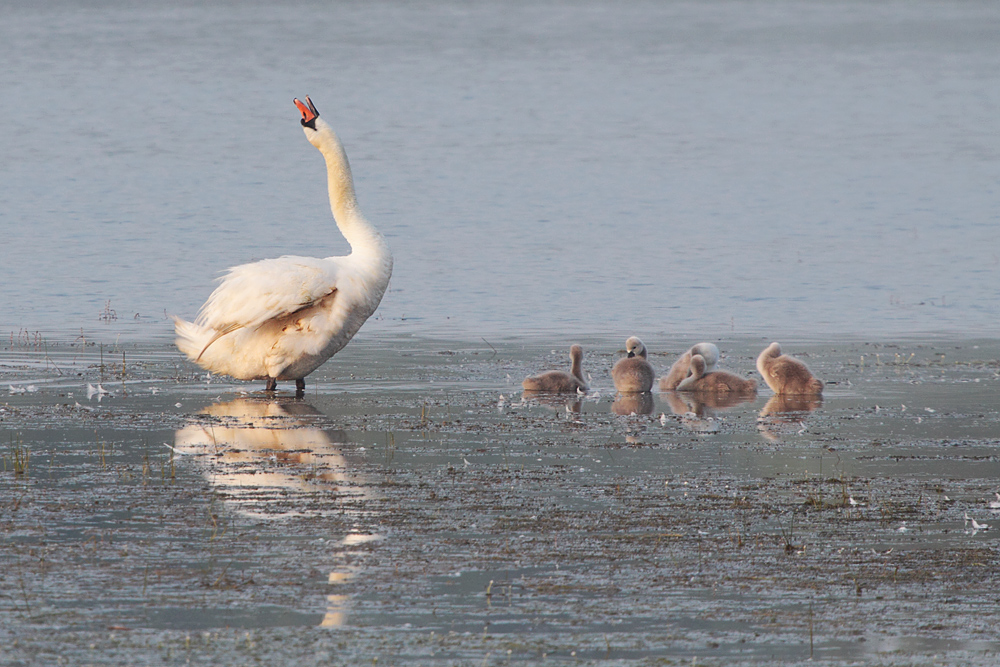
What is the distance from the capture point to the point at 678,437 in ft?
32.7

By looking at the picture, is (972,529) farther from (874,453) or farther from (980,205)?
(980,205)

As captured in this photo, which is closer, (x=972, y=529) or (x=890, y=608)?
(x=890, y=608)

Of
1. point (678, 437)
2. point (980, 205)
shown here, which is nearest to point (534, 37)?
point (980, 205)


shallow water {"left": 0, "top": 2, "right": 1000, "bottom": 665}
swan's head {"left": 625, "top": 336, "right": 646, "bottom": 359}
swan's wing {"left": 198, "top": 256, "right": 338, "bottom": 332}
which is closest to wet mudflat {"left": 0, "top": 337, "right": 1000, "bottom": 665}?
shallow water {"left": 0, "top": 2, "right": 1000, "bottom": 665}

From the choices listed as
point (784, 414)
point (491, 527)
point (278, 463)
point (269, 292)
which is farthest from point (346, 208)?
point (491, 527)

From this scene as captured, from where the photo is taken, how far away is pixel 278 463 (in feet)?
28.8

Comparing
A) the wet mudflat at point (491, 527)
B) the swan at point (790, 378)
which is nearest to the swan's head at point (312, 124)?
the wet mudflat at point (491, 527)

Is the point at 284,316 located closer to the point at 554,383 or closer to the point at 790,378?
the point at 554,383

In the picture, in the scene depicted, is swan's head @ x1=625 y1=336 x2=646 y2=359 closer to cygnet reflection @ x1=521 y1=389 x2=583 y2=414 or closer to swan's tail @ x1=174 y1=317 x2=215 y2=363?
cygnet reflection @ x1=521 y1=389 x2=583 y2=414

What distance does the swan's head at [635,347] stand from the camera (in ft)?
41.7

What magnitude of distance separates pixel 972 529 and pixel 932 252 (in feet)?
55.4

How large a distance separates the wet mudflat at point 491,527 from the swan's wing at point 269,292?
23.4 inches

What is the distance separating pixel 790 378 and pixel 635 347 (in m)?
1.43

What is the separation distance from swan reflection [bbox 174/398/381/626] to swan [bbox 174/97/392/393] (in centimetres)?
64
